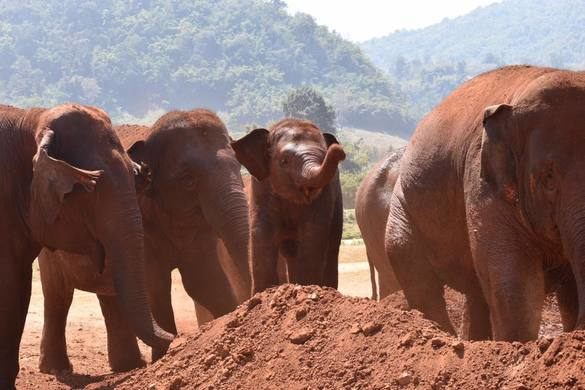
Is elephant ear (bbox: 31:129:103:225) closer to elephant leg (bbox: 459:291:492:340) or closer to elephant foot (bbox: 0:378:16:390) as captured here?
elephant foot (bbox: 0:378:16:390)

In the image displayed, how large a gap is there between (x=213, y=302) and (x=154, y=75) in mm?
151423

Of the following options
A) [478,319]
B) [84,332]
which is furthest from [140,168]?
[84,332]

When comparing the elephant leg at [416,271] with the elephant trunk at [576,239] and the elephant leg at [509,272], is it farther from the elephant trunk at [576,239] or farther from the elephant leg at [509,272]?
the elephant trunk at [576,239]

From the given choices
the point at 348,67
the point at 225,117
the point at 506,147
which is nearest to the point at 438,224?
the point at 506,147

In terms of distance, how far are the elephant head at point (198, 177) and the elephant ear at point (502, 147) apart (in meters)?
5.21

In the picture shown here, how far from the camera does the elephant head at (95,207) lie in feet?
31.2

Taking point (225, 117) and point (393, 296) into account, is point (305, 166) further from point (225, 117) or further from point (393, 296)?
point (225, 117)

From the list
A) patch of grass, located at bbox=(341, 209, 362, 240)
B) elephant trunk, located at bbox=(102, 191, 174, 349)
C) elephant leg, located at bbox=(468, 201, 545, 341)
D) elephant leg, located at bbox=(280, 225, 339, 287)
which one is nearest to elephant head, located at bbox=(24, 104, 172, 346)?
elephant trunk, located at bbox=(102, 191, 174, 349)

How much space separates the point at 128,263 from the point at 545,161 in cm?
363

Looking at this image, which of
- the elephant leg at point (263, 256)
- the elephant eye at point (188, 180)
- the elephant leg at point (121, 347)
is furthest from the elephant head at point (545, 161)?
the elephant leg at point (121, 347)

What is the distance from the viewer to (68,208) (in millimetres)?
9641

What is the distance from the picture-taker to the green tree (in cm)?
9994

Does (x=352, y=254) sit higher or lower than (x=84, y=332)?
higher

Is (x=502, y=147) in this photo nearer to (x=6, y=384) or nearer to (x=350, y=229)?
(x=6, y=384)
